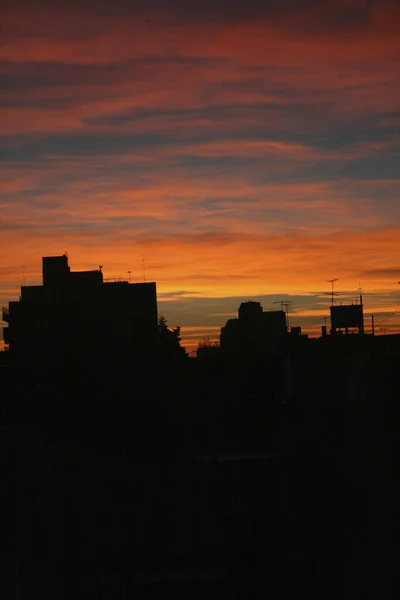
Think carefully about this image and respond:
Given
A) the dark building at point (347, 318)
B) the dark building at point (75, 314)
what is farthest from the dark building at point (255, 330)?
the dark building at point (75, 314)

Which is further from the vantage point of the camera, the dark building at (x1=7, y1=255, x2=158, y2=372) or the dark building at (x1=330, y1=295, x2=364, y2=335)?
the dark building at (x1=330, y1=295, x2=364, y2=335)

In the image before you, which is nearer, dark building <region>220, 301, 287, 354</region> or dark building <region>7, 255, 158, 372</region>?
dark building <region>7, 255, 158, 372</region>

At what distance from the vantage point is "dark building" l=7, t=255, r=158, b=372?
48.9 meters

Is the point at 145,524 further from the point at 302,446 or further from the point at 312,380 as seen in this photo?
the point at 312,380

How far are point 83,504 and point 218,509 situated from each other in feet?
9.89

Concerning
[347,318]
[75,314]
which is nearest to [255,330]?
[347,318]

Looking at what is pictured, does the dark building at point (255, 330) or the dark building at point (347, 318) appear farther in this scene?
the dark building at point (255, 330)

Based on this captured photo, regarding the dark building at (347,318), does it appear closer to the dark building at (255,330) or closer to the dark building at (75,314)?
the dark building at (255,330)

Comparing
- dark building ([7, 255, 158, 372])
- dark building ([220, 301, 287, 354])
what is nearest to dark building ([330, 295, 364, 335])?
dark building ([220, 301, 287, 354])

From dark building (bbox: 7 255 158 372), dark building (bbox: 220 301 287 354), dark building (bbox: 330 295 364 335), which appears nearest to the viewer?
dark building (bbox: 7 255 158 372)

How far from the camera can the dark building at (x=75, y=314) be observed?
1924 inches

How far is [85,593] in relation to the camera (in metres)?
14.7

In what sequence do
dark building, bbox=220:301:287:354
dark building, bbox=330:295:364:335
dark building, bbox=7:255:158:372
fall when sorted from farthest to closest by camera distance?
dark building, bbox=220:301:287:354 < dark building, bbox=330:295:364:335 < dark building, bbox=7:255:158:372

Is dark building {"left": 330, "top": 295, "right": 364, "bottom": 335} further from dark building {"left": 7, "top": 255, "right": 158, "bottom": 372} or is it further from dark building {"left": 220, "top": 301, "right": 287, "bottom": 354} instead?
dark building {"left": 7, "top": 255, "right": 158, "bottom": 372}
